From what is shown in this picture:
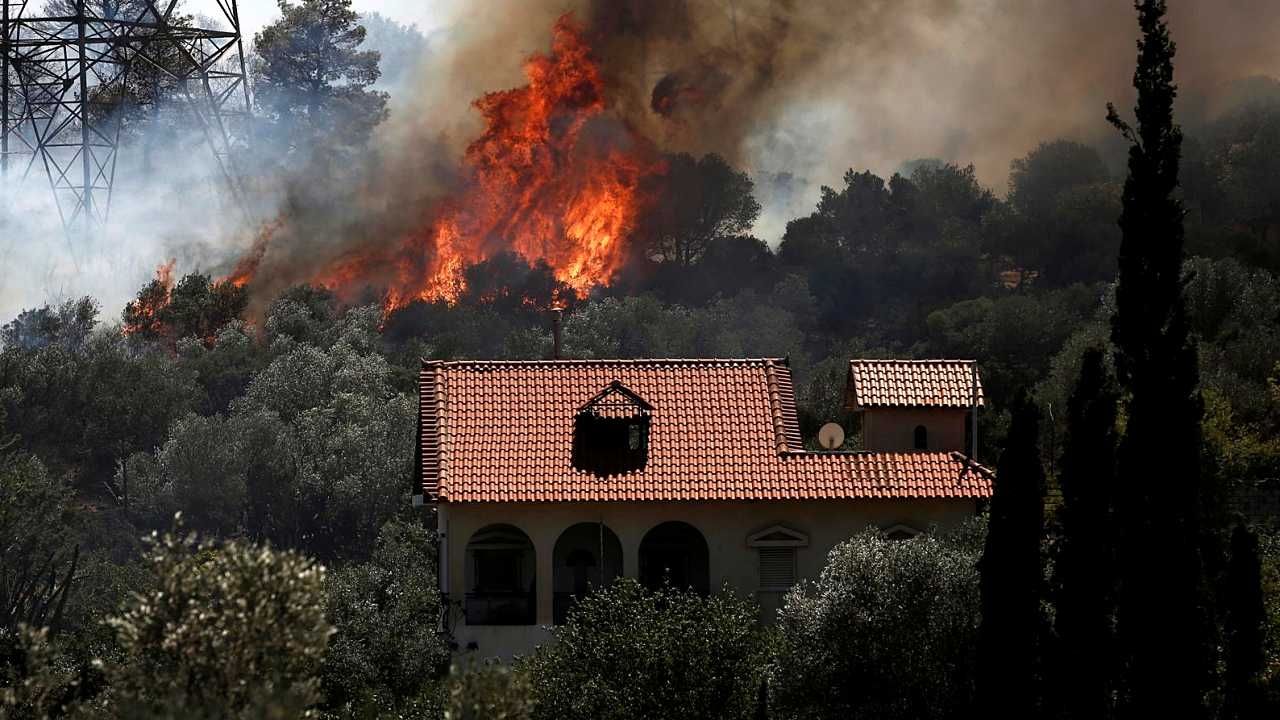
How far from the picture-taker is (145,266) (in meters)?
98.2

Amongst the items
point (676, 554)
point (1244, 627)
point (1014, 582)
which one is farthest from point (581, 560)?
point (1244, 627)

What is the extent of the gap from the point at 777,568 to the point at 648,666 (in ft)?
30.6

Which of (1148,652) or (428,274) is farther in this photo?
(428,274)

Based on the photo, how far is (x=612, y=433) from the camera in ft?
167

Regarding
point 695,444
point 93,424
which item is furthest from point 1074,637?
point 93,424

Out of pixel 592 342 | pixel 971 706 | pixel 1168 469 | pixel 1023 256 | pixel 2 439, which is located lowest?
pixel 971 706

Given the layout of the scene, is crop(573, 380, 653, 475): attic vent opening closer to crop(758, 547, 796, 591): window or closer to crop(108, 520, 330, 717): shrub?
crop(758, 547, 796, 591): window

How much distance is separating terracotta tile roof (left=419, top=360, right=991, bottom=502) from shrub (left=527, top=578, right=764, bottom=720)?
7.04 meters

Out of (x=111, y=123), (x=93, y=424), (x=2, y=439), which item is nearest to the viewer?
(x=2, y=439)

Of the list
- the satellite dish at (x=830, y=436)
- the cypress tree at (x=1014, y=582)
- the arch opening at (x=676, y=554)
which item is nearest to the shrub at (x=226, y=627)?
the cypress tree at (x=1014, y=582)

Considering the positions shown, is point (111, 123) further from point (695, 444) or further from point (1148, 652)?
point (1148, 652)

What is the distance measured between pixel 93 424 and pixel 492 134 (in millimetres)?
27022

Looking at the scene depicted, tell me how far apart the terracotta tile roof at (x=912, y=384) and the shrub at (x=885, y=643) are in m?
11.2

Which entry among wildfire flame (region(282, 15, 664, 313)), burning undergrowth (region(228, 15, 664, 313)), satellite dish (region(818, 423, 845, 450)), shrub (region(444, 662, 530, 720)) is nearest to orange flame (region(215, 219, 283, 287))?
burning undergrowth (region(228, 15, 664, 313))
